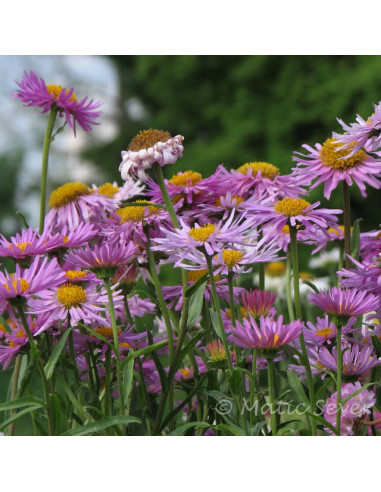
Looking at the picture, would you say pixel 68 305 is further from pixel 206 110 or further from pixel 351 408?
pixel 206 110

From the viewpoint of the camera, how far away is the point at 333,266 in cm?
157

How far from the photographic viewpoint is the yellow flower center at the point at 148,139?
1.99 feet

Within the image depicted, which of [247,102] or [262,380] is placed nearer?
[262,380]

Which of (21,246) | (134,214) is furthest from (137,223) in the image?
(21,246)

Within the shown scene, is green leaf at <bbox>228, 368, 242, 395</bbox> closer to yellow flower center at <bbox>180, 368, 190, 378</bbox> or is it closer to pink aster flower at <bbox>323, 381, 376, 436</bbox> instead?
pink aster flower at <bbox>323, 381, 376, 436</bbox>

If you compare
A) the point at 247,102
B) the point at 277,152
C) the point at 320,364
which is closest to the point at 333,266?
the point at 320,364

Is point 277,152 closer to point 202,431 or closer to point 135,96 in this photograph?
point 135,96

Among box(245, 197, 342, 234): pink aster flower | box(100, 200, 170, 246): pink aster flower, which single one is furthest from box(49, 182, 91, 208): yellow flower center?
box(245, 197, 342, 234): pink aster flower

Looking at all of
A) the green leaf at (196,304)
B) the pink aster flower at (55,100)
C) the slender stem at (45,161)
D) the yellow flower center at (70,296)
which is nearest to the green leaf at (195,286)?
the green leaf at (196,304)

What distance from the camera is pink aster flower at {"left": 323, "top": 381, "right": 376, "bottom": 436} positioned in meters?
0.61

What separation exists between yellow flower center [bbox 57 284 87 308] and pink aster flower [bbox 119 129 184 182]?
0.12 metres

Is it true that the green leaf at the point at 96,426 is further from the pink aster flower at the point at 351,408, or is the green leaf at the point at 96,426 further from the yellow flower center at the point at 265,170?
the yellow flower center at the point at 265,170

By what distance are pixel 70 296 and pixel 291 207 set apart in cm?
22
